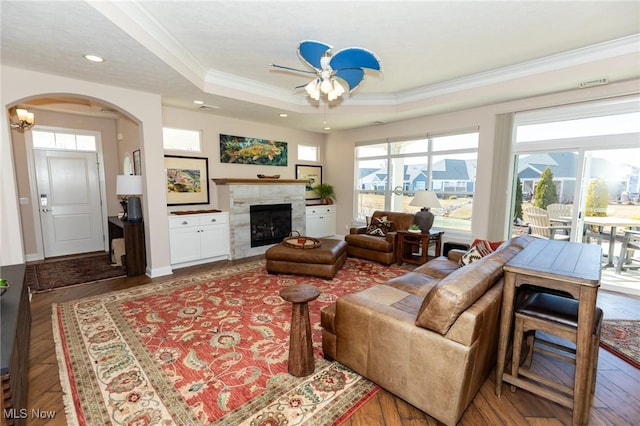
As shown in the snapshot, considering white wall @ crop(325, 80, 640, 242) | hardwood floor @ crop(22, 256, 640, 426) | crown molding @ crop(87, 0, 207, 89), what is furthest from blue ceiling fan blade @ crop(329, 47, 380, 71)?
white wall @ crop(325, 80, 640, 242)

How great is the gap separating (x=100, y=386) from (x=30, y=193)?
5.09 m

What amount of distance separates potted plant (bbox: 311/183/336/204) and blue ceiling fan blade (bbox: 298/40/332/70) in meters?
4.56

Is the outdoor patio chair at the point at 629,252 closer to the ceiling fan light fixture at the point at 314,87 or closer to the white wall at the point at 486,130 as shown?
the white wall at the point at 486,130

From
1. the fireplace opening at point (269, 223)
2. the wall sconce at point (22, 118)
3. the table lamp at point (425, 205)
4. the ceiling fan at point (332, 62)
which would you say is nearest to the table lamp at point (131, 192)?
the wall sconce at point (22, 118)

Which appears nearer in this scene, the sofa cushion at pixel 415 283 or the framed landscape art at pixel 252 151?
the sofa cushion at pixel 415 283

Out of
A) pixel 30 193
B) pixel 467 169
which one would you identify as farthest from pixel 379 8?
pixel 30 193

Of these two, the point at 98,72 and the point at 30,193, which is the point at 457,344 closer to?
the point at 98,72

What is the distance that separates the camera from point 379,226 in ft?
18.4

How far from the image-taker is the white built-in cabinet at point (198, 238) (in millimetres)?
4859

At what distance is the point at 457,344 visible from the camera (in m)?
1.65

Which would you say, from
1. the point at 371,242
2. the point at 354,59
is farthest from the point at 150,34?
the point at 371,242

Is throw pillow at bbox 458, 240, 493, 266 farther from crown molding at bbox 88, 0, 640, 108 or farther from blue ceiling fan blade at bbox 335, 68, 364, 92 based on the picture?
crown molding at bbox 88, 0, 640, 108

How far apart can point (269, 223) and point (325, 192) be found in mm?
1963

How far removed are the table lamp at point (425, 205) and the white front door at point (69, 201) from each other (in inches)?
249
